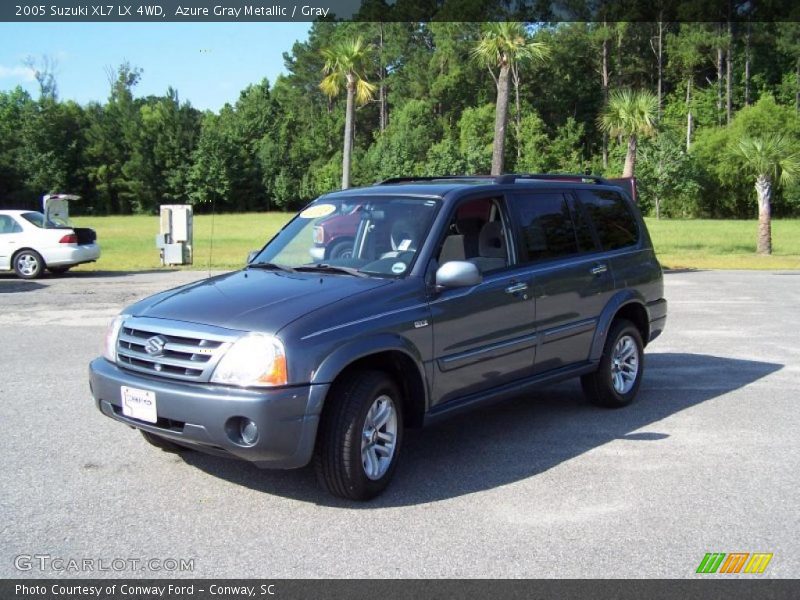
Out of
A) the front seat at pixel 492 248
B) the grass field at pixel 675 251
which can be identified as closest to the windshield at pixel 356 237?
the front seat at pixel 492 248

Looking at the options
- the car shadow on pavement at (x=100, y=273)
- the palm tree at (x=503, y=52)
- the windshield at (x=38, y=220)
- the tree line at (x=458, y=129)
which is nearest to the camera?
the windshield at (x=38, y=220)

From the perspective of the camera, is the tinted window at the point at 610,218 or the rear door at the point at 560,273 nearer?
A: the rear door at the point at 560,273

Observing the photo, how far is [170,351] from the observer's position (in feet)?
14.8

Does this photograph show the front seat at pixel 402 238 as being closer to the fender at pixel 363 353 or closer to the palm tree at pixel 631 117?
the fender at pixel 363 353

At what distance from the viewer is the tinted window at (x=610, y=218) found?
6840mm

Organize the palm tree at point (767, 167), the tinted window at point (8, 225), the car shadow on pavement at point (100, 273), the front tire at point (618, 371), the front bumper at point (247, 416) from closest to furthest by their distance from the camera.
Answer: the front bumper at point (247, 416), the front tire at point (618, 371), the tinted window at point (8, 225), the car shadow on pavement at point (100, 273), the palm tree at point (767, 167)

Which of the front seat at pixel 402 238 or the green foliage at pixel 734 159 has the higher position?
the green foliage at pixel 734 159

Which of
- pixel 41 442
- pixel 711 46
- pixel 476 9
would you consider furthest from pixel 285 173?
pixel 41 442

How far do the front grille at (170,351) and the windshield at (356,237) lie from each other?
3.83ft

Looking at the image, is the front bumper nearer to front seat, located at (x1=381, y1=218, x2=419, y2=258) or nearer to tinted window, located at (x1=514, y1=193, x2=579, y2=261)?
front seat, located at (x1=381, y1=218, x2=419, y2=258)

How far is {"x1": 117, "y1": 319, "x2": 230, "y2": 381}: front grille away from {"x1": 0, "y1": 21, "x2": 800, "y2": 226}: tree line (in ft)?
203

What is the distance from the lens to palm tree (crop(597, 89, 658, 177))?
29.2 m
